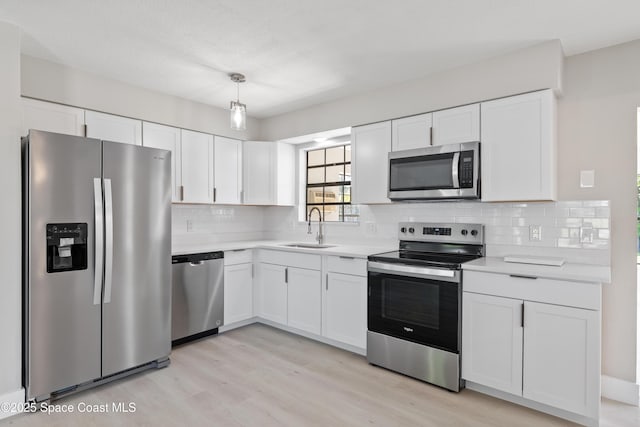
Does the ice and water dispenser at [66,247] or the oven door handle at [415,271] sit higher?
the ice and water dispenser at [66,247]

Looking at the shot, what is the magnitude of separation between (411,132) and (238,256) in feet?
7.12

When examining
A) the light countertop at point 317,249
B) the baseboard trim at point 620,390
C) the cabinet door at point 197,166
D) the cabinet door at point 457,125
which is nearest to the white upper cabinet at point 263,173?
the cabinet door at point 197,166

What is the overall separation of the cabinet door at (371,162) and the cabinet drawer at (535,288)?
1.18 metres

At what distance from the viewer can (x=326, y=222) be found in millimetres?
4316

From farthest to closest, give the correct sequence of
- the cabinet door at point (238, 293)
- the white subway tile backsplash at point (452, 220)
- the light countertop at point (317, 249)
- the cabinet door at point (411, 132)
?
the cabinet door at point (238, 293) → the light countertop at point (317, 249) → the cabinet door at point (411, 132) → the white subway tile backsplash at point (452, 220)

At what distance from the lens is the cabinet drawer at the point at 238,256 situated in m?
3.76

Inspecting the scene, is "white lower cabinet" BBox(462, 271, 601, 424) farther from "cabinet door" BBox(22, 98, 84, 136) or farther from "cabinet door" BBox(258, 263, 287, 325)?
"cabinet door" BBox(22, 98, 84, 136)

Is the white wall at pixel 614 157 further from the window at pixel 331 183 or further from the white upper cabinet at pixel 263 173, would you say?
the white upper cabinet at pixel 263 173

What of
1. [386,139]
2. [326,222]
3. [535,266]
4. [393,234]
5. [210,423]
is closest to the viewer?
[210,423]

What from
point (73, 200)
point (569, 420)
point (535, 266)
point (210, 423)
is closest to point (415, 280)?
point (535, 266)

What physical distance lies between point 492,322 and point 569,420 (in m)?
0.69

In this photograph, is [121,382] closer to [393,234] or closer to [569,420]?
[393,234]

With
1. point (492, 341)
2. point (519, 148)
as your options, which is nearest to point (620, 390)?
point (492, 341)

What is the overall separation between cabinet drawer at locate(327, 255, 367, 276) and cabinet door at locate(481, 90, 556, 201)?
114cm
